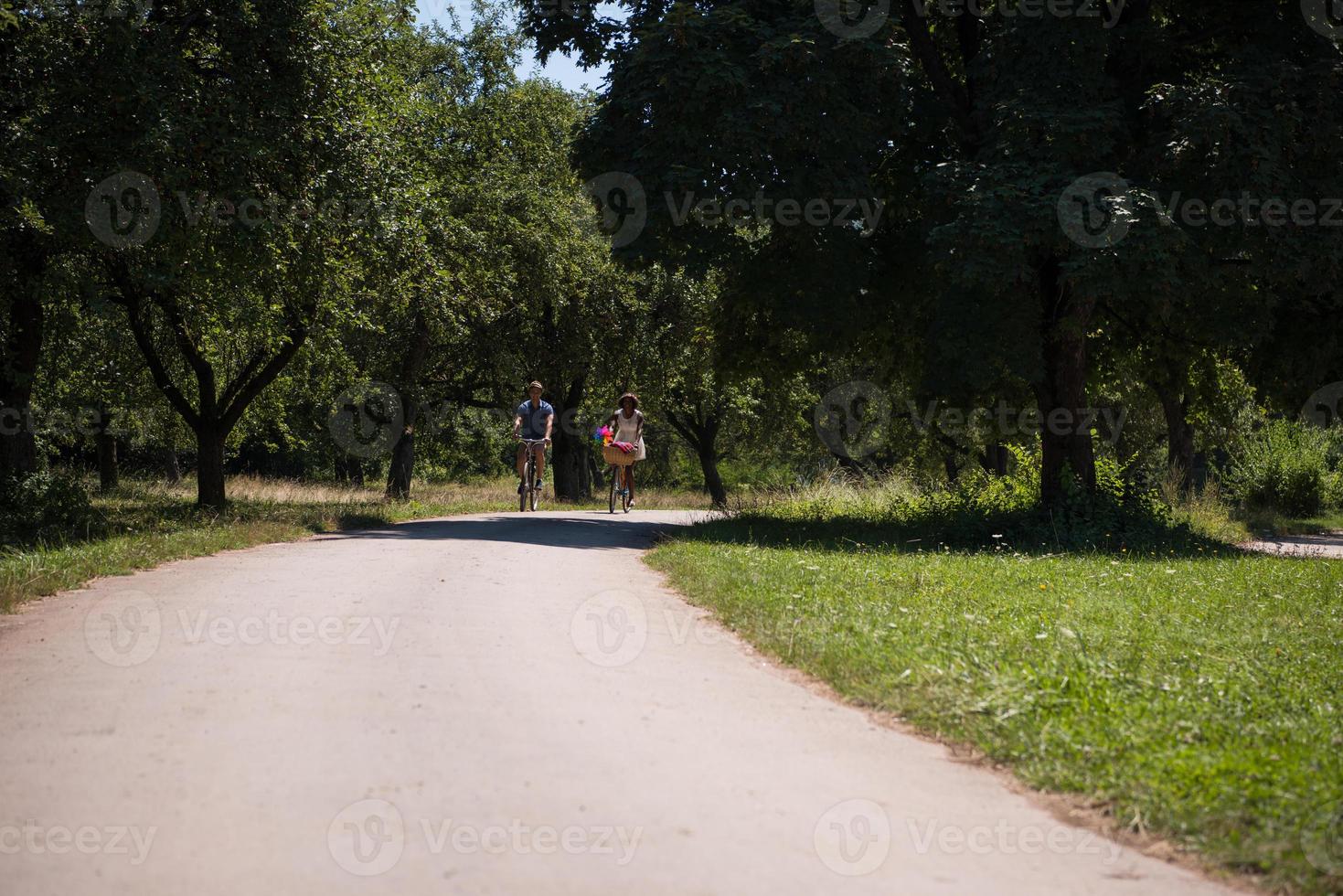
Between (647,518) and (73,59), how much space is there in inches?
458

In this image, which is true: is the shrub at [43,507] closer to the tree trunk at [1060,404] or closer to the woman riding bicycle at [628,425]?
the woman riding bicycle at [628,425]

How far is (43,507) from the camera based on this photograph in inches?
584

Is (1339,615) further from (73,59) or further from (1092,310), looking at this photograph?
(73,59)

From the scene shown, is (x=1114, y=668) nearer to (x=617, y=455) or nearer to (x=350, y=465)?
(x=617, y=455)

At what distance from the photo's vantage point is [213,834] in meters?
3.88

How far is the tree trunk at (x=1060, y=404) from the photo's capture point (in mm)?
16672

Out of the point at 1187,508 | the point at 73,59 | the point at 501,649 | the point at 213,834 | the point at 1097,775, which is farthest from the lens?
the point at 1187,508

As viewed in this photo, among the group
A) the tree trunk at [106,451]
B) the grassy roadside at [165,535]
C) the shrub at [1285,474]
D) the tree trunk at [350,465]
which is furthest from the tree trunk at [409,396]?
the tree trunk at [350,465]

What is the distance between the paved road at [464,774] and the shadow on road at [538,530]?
648cm

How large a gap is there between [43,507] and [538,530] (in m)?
6.70

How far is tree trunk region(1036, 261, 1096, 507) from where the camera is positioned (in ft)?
54.7

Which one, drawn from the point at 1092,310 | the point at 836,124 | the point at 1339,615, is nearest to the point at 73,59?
the point at 836,124

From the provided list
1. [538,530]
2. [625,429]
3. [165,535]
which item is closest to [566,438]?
[625,429]

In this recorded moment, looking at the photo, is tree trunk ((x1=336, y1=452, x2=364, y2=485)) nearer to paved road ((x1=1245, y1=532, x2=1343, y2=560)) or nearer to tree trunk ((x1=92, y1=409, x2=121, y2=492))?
tree trunk ((x1=92, y1=409, x2=121, y2=492))
